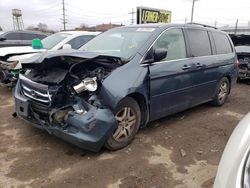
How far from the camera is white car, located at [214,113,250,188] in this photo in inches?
65.0

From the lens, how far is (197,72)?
5277 mm

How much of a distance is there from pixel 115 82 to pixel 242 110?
380 centimetres

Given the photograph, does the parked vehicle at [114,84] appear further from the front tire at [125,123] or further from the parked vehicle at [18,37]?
the parked vehicle at [18,37]

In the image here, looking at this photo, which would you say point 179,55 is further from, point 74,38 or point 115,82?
point 74,38

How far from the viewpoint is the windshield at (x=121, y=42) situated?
14.4ft

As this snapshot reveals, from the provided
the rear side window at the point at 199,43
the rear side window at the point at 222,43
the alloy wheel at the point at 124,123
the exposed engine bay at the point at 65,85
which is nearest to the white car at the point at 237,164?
the exposed engine bay at the point at 65,85

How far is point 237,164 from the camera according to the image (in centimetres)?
174

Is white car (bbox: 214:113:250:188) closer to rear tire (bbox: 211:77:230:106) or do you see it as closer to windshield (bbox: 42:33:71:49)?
rear tire (bbox: 211:77:230:106)

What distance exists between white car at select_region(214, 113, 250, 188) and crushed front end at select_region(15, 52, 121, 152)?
75.2 inches

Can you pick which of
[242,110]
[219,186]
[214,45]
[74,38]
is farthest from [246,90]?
[219,186]

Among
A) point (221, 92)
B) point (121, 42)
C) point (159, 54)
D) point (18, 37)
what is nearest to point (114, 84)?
point (159, 54)

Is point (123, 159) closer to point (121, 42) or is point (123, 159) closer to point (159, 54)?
point (159, 54)

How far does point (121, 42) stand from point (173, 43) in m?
0.87

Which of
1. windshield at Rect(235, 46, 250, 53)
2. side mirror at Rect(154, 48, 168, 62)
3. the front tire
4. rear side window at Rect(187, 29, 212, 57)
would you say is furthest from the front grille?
windshield at Rect(235, 46, 250, 53)
